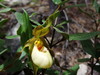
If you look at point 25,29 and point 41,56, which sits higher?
point 25,29

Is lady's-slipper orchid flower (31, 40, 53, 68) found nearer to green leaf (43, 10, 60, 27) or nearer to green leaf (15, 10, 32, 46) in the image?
green leaf (15, 10, 32, 46)

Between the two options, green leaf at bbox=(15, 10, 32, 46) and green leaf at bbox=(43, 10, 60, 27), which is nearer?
green leaf at bbox=(43, 10, 60, 27)

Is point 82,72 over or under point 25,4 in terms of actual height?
under

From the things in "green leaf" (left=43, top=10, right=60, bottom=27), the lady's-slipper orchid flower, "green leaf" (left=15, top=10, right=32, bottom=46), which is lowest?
the lady's-slipper orchid flower

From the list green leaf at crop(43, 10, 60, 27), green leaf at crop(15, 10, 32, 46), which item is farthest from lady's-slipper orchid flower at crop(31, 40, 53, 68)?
green leaf at crop(43, 10, 60, 27)

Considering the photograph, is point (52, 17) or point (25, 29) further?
point (25, 29)

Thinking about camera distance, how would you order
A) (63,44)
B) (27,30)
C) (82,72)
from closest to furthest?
(27,30), (82,72), (63,44)

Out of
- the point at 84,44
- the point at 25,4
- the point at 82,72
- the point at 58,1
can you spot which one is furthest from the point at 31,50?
the point at 25,4

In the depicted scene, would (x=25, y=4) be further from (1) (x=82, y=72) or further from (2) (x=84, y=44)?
(2) (x=84, y=44)
